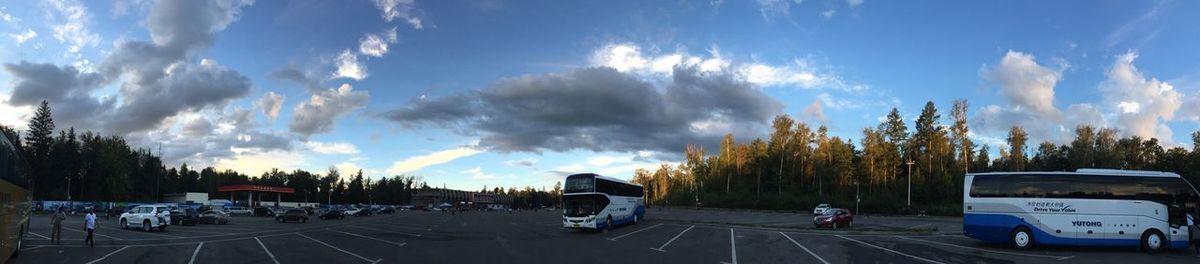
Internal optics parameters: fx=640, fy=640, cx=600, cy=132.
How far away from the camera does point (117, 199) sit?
123500mm

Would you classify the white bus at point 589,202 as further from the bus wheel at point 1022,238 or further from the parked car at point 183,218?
the parked car at point 183,218

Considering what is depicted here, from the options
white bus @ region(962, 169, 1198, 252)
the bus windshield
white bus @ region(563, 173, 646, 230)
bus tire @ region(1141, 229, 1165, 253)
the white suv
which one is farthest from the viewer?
the bus windshield

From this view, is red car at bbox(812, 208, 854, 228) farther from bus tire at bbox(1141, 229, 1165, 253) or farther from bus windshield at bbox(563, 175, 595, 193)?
bus tire at bbox(1141, 229, 1165, 253)

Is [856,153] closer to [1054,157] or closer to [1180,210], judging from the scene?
[1054,157]

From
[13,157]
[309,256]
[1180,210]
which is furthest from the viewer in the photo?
[1180,210]

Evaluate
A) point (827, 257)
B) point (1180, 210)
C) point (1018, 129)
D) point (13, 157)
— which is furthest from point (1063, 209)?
point (1018, 129)

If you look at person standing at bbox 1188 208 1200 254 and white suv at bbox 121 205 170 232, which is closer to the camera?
person standing at bbox 1188 208 1200 254

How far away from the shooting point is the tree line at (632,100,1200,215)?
9188 centimetres

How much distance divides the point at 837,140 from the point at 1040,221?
89.4 m

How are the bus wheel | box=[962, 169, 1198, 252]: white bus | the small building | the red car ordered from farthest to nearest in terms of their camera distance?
the small building, the red car, the bus wheel, box=[962, 169, 1198, 252]: white bus

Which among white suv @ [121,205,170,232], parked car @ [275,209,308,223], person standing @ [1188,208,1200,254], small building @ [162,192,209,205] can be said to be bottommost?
small building @ [162,192,209,205]

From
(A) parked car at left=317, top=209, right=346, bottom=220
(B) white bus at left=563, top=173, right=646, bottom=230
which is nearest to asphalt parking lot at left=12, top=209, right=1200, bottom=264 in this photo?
(B) white bus at left=563, top=173, right=646, bottom=230

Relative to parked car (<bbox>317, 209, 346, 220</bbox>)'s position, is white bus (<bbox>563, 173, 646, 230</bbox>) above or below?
above

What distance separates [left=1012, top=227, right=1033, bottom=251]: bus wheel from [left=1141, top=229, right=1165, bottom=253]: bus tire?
11.6ft
